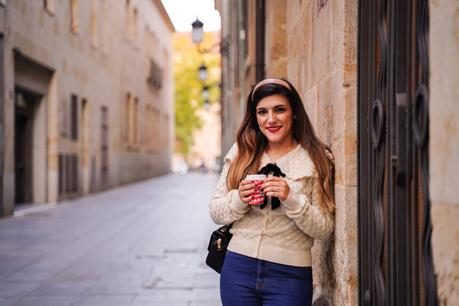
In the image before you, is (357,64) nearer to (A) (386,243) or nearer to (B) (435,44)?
(A) (386,243)

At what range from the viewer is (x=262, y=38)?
9.14m

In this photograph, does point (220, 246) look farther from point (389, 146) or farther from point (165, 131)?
point (165, 131)

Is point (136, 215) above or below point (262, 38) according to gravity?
below

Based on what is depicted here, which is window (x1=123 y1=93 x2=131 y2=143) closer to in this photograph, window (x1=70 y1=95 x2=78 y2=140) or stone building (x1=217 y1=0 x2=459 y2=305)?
window (x1=70 y1=95 x2=78 y2=140)

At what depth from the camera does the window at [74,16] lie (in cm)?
1840

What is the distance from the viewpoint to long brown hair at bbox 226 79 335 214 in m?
3.04

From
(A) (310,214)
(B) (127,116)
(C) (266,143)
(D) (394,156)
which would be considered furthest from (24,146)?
(D) (394,156)

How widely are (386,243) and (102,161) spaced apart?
20.8 m

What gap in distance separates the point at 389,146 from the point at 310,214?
0.54 meters

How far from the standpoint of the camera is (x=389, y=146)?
2.51 meters

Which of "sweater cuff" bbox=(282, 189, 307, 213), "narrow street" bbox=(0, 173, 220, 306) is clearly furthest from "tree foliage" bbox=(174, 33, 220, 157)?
"sweater cuff" bbox=(282, 189, 307, 213)

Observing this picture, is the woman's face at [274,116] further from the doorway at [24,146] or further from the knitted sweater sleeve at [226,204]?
the doorway at [24,146]

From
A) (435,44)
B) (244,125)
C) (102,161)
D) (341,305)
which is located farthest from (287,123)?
(102,161)

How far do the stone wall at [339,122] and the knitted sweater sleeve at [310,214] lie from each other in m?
0.09
